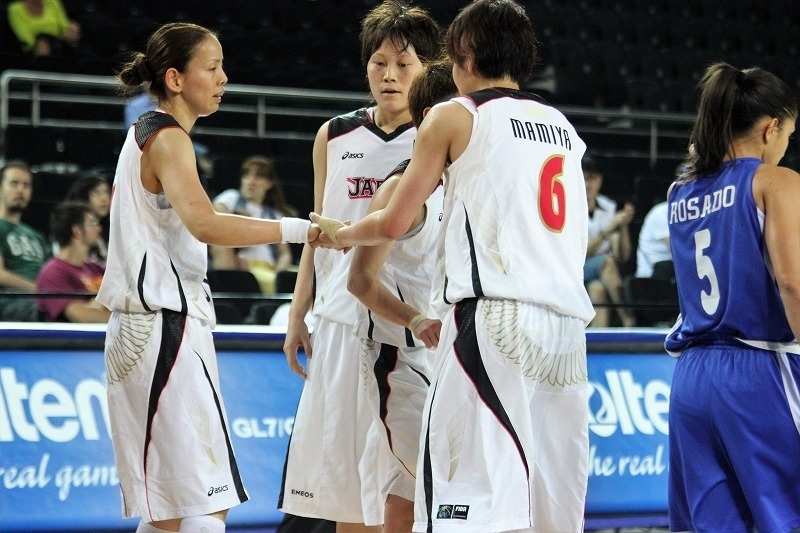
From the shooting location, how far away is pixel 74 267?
6.67 m

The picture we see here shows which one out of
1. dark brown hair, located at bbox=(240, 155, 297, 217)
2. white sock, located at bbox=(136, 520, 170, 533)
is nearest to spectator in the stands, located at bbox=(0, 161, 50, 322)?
dark brown hair, located at bbox=(240, 155, 297, 217)

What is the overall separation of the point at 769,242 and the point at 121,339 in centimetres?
206

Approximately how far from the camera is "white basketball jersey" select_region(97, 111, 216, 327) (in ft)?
11.7

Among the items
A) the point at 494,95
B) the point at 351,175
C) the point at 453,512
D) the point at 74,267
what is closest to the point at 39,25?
the point at 74,267

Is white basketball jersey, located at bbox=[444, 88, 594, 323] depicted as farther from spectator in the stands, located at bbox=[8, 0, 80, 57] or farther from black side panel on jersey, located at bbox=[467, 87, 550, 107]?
spectator in the stands, located at bbox=[8, 0, 80, 57]

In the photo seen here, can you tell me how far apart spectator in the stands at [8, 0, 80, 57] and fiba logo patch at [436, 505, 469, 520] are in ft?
27.1

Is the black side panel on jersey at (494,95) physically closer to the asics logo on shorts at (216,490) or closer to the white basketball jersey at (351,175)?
the white basketball jersey at (351,175)

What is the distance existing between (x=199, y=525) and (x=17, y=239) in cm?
421

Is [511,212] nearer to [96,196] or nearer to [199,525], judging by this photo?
[199,525]

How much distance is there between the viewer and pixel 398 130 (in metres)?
4.23

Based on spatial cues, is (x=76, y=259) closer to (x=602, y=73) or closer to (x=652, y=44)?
(x=602, y=73)

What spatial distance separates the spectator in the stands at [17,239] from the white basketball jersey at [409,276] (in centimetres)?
358

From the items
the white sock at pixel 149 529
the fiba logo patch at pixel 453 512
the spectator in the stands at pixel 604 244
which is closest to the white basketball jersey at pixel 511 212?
the fiba logo patch at pixel 453 512

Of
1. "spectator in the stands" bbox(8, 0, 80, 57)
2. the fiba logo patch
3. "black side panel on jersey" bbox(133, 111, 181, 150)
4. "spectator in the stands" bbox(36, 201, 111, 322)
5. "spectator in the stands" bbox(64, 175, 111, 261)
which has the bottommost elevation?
the fiba logo patch
